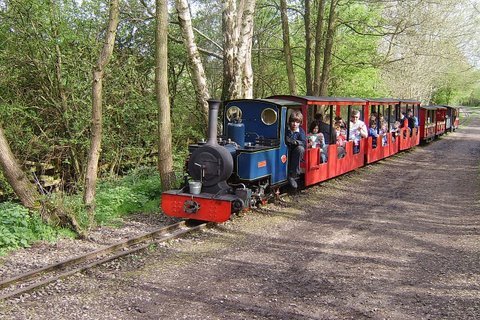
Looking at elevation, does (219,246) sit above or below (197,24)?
Result: below

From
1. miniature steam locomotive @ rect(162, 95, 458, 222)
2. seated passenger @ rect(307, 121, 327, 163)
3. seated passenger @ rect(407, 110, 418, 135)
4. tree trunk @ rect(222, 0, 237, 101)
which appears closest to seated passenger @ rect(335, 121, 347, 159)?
miniature steam locomotive @ rect(162, 95, 458, 222)

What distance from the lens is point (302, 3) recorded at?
818 inches

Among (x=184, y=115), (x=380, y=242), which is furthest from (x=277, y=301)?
(x=184, y=115)

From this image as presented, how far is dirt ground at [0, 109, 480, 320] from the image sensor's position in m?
4.65

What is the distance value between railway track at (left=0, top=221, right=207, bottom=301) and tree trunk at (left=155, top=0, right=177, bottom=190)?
73.9 inches

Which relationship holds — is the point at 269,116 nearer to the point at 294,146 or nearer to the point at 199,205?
the point at 294,146

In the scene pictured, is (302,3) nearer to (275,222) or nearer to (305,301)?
(275,222)

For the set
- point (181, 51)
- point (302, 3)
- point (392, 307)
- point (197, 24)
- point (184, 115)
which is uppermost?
point (302, 3)

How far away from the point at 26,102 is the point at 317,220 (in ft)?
25.3

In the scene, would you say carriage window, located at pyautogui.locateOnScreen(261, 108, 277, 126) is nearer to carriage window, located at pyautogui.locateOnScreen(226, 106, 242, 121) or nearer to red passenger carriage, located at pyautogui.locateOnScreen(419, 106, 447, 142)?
carriage window, located at pyautogui.locateOnScreen(226, 106, 242, 121)

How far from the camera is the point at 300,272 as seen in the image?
18.9 feet

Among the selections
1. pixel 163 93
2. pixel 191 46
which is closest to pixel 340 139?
pixel 191 46

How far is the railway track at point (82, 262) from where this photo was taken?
16.2ft

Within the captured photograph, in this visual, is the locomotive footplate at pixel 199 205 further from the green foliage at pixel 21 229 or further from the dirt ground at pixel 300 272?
the green foliage at pixel 21 229
